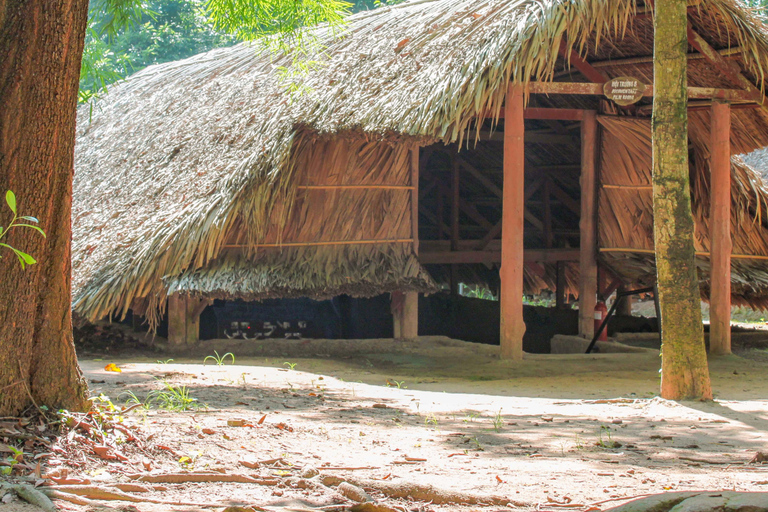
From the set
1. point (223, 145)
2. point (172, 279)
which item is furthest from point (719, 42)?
point (172, 279)

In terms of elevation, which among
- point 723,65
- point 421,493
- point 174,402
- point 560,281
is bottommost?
point 421,493

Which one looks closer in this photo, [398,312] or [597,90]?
[597,90]

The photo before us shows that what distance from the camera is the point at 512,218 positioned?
6.48 meters

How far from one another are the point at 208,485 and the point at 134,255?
15.6ft

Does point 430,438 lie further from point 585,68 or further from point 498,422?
point 585,68

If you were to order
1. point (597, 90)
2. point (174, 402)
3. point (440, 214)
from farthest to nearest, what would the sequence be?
point (440, 214)
point (597, 90)
point (174, 402)

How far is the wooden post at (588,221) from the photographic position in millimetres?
8125

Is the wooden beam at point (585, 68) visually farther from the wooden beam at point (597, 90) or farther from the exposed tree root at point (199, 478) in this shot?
the exposed tree root at point (199, 478)

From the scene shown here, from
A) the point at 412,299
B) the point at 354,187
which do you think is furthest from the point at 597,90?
the point at 412,299

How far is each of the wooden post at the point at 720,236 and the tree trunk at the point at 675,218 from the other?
9.49ft

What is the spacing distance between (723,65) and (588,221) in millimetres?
2128

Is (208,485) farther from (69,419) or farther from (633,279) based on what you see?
(633,279)

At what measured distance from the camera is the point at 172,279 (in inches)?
267

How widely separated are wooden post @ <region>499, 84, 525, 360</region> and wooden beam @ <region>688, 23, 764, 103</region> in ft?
6.20
